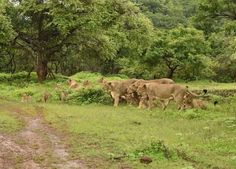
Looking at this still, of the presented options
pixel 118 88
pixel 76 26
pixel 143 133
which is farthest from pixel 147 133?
pixel 76 26

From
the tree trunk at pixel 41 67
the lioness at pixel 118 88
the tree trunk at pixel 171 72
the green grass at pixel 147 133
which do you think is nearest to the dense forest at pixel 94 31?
the tree trunk at pixel 41 67

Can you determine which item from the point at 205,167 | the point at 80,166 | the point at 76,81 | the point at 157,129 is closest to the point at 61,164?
the point at 80,166

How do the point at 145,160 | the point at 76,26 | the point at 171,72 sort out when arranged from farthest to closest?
1. the point at 171,72
2. the point at 76,26
3. the point at 145,160

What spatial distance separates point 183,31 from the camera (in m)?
49.9

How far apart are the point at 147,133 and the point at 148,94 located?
27.0ft

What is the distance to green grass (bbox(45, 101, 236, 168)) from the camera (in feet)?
42.7

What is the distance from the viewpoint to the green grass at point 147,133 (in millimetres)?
13000

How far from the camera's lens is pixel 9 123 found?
17656 mm

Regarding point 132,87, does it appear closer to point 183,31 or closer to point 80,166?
point 80,166

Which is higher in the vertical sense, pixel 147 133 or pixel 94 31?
pixel 94 31

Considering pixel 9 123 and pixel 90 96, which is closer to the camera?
pixel 9 123

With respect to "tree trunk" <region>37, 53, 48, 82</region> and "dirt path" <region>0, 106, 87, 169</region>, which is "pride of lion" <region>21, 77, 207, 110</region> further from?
"dirt path" <region>0, 106, 87, 169</region>

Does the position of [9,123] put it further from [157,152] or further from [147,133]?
[157,152]

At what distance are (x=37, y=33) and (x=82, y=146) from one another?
23.1 m
